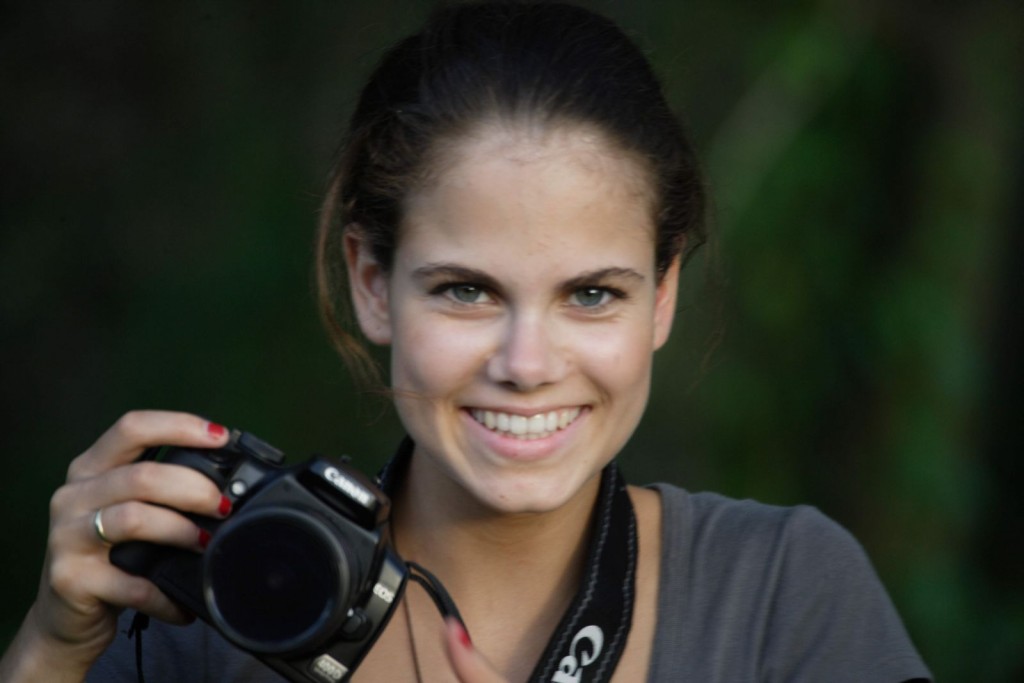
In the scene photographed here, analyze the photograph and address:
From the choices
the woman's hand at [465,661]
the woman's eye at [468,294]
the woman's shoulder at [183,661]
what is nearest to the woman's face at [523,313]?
the woman's eye at [468,294]

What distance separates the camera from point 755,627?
181 cm

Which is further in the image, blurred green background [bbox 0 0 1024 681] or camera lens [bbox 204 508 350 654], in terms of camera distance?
blurred green background [bbox 0 0 1024 681]

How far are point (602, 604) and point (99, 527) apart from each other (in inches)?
23.7

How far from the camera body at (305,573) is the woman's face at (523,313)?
23 cm

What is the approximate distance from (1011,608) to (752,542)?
1373mm

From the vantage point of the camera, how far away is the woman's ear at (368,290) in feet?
6.07

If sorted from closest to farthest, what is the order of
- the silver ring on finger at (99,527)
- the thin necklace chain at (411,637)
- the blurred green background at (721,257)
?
the silver ring on finger at (99,527), the thin necklace chain at (411,637), the blurred green background at (721,257)

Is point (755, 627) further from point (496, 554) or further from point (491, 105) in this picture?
point (491, 105)

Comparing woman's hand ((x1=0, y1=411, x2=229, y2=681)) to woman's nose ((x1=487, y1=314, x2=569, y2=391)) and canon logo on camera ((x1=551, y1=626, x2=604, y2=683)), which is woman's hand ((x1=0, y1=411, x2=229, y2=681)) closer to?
woman's nose ((x1=487, y1=314, x2=569, y2=391))

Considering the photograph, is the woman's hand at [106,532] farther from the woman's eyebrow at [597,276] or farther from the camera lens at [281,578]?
the woman's eyebrow at [597,276]

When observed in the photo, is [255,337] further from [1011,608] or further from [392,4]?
[1011,608]

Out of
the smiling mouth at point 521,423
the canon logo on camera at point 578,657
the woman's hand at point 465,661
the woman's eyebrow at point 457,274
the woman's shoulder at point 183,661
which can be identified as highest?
the woman's eyebrow at point 457,274

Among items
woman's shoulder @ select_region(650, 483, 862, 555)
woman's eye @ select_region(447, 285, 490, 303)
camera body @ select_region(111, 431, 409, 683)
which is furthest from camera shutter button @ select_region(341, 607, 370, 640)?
woman's shoulder @ select_region(650, 483, 862, 555)

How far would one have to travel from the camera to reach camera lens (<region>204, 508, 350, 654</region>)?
4.90 feet
